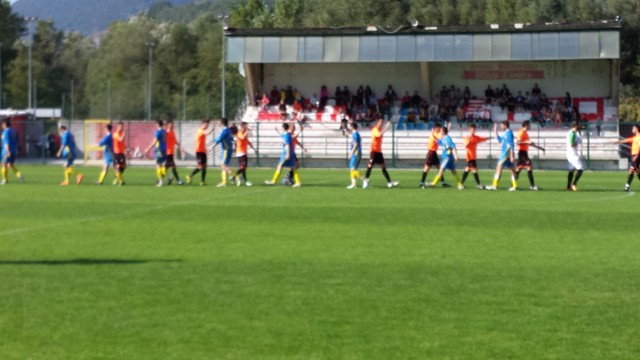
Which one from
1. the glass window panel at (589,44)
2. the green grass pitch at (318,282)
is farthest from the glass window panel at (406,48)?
the green grass pitch at (318,282)

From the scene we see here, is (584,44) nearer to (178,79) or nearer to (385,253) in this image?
(385,253)

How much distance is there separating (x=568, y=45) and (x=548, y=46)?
1037 millimetres

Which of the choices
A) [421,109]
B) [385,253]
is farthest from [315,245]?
[421,109]

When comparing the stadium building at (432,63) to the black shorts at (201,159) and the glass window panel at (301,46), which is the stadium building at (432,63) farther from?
the black shorts at (201,159)

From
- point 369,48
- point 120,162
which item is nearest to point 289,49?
point 369,48

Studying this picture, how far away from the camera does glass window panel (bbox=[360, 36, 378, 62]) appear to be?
58.4 m

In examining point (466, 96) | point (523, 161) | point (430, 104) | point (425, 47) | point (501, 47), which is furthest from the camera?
point (430, 104)

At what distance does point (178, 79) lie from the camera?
11381cm

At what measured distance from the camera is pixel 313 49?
59281 millimetres

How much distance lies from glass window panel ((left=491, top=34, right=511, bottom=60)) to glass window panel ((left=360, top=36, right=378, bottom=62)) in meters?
6.31

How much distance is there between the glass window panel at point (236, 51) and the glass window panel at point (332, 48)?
4.72 metres

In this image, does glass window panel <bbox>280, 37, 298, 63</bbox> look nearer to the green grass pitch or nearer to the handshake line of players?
the handshake line of players

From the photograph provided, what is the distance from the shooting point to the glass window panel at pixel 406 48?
57.8 meters

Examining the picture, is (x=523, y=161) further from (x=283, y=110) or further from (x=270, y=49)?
(x=270, y=49)
